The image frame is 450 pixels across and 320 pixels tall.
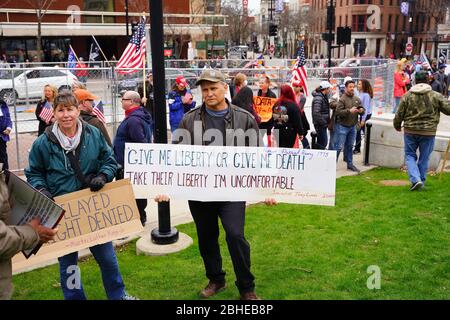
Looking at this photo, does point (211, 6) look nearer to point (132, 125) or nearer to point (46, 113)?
point (46, 113)

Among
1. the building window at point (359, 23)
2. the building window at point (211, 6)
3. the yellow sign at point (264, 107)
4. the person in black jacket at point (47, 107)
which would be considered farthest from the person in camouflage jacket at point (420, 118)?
the building window at point (359, 23)

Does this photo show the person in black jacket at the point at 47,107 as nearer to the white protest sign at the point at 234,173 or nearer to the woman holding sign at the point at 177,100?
the woman holding sign at the point at 177,100

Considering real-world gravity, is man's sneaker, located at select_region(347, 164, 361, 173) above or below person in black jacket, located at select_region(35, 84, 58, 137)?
below

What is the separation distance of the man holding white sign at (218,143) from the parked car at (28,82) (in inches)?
232

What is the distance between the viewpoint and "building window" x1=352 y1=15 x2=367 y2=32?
80812 mm

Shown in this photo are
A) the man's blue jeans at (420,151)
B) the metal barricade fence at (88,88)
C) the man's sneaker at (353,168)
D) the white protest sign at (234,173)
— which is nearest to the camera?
the white protest sign at (234,173)

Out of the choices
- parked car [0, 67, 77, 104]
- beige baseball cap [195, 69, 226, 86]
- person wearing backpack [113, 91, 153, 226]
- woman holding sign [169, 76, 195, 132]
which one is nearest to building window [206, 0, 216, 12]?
parked car [0, 67, 77, 104]

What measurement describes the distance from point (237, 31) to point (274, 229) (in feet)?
228

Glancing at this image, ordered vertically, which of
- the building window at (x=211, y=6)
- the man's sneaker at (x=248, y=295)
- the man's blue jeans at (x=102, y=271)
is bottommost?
the man's sneaker at (x=248, y=295)

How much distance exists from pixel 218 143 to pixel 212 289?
1.33 metres

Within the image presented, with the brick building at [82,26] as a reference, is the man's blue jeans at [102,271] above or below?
below

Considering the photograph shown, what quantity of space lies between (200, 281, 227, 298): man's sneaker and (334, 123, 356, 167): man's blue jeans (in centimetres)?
584

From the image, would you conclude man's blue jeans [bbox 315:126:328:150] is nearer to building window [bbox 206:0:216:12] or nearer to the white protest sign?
the white protest sign

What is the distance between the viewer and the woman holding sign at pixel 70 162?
4.00 metres
